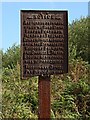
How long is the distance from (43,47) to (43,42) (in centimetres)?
7

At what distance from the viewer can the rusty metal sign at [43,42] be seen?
467 cm

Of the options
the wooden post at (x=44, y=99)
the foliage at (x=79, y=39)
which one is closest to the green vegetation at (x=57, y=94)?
the foliage at (x=79, y=39)

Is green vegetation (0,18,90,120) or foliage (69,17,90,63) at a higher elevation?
foliage (69,17,90,63)

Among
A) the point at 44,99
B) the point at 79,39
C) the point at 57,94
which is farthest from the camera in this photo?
the point at 79,39

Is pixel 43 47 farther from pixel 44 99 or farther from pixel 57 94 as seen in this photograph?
pixel 57 94

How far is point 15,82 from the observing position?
7012mm

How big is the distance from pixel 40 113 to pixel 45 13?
1303 mm

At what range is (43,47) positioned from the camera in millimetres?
4746

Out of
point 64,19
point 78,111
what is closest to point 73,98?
point 78,111

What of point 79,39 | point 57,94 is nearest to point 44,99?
point 57,94

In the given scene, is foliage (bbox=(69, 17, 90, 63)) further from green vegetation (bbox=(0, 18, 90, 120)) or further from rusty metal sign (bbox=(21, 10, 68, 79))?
rusty metal sign (bbox=(21, 10, 68, 79))

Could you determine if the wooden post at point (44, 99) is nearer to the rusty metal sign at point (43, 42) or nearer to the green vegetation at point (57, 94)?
the rusty metal sign at point (43, 42)

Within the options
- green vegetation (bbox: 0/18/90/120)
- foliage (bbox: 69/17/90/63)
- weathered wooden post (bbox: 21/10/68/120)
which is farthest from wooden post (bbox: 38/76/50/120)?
foliage (bbox: 69/17/90/63)

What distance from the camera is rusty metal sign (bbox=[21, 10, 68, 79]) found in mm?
4672
